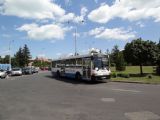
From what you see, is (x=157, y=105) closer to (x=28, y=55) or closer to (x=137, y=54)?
(x=137, y=54)

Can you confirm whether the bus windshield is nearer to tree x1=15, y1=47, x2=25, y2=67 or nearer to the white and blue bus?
the white and blue bus

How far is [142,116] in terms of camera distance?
411 inches

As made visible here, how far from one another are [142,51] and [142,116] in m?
25.3

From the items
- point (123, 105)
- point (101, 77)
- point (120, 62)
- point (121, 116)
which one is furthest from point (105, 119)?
point (120, 62)

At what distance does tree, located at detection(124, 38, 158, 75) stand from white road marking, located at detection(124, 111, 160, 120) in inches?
964

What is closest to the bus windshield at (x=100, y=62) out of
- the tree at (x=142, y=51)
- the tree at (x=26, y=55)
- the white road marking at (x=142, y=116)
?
the tree at (x=142, y=51)

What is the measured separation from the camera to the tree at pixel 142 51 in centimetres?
3491

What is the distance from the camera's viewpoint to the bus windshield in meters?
27.7

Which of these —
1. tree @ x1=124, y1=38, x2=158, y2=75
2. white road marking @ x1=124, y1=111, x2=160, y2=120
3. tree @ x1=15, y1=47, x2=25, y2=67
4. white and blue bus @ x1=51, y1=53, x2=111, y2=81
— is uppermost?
tree @ x1=15, y1=47, x2=25, y2=67

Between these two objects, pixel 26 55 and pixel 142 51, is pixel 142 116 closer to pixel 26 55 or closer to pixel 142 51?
pixel 142 51

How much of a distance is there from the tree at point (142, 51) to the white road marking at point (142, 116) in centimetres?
2449

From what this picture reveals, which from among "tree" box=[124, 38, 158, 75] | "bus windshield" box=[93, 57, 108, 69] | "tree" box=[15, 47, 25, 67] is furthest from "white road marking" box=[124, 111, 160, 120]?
"tree" box=[15, 47, 25, 67]

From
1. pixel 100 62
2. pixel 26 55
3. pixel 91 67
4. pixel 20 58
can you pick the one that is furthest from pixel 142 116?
pixel 26 55

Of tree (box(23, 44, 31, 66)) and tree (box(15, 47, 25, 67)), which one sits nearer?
tree (box(15, 47, 25, 67))
